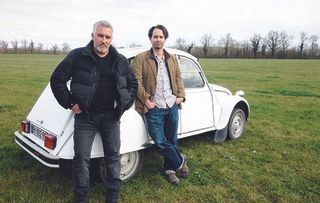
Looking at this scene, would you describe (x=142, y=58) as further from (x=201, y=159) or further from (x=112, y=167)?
(x=201, y=159)

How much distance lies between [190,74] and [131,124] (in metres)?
1.69

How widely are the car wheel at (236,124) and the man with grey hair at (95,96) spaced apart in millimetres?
3216

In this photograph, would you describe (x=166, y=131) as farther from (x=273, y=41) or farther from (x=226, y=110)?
(x=273, y=41)

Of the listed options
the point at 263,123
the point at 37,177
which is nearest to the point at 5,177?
the point at 37,177

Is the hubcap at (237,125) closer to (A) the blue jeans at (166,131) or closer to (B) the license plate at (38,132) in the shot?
(A) the blue jeans at (166,131)

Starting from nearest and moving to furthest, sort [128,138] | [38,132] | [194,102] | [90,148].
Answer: [90,148]
[128,138]
[38,132]
[194,102]

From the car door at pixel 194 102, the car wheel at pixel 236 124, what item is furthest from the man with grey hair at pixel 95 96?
the car wheel at pixel 236 124

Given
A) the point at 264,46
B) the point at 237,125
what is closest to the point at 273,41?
the point at 264,46

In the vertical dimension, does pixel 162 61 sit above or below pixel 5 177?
above

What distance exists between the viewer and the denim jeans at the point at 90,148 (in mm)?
3502

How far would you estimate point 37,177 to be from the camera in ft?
14.9

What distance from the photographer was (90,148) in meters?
3.56

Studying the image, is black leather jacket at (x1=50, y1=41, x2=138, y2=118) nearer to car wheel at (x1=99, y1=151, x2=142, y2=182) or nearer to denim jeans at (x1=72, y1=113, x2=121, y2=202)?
denim jeans at (x1=72, y1=113, x2=121, y2=202)

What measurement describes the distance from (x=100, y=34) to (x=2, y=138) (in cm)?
404
